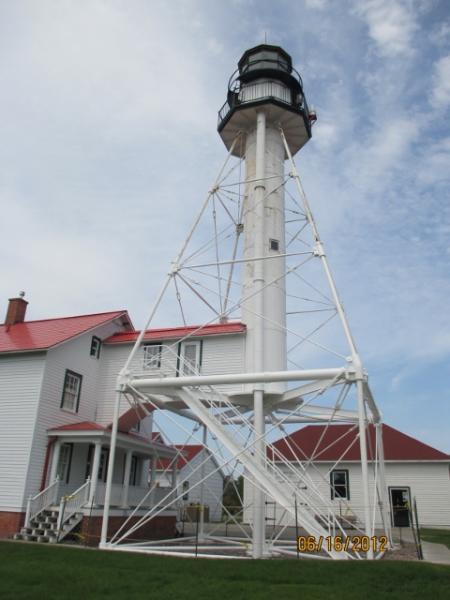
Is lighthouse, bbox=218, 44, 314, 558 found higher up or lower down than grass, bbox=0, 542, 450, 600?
higher up

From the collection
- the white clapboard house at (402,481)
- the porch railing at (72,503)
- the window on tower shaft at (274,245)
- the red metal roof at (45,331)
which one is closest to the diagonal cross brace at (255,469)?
the porch railing at (72,503)

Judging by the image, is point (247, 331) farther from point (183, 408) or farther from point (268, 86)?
point (268, 86)

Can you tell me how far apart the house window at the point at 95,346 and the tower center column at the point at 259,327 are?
7.87 m

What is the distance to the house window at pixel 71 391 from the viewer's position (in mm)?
21094

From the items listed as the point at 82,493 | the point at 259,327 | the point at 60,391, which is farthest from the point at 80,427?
the point at 259,327

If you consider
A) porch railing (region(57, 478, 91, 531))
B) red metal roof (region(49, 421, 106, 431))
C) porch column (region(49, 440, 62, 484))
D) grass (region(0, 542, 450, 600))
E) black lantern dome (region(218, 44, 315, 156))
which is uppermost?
black lantern dome (region(218, 44, 315, 156))

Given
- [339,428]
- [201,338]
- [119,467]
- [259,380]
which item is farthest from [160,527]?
[339,428]

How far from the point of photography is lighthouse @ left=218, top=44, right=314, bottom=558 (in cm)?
1766

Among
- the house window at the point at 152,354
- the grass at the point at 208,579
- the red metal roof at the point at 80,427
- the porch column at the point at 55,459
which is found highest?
the house window at the point at 152,354

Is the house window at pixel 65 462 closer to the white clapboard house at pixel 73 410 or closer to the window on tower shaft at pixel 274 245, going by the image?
the white clapboard house at pixel 73 410

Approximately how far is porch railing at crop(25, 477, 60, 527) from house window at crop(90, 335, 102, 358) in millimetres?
5190

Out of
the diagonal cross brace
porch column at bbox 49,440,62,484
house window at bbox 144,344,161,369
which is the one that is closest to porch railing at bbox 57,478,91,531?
porch column at bbox 49,440,62,484

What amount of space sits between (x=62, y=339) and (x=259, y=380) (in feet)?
29.9

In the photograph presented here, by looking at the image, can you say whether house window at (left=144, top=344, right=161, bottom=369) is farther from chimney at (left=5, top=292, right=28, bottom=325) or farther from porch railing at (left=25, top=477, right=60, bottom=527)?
chimney at (left=5, top=292, right=28, bottom=325)
